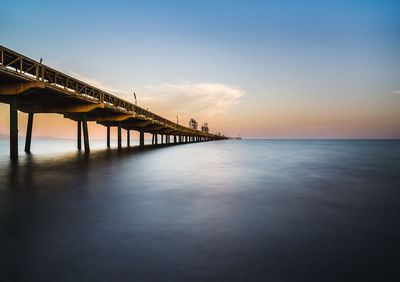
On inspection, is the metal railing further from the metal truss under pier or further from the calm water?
the calm water

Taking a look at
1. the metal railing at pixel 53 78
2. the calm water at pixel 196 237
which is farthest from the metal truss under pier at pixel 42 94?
the calm water at pixel 196 237

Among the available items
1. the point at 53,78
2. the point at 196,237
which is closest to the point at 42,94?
the point at 53,78

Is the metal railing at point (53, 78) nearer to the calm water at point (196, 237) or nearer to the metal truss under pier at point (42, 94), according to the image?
the metal truss under pier at point (42, 94)

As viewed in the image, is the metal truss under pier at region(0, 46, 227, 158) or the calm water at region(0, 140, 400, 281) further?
the metal truss under pier at region(0, 46, 227, 158)

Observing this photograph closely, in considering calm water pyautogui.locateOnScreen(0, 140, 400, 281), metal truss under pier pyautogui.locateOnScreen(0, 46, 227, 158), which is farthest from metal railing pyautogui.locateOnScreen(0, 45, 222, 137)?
calm water pyautogui.locateOnScreen(0, 140, 400, 281)

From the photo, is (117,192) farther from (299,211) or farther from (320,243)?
(320,243)

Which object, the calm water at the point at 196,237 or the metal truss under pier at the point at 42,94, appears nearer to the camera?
the calm water at the point at 196,237

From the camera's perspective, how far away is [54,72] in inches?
862

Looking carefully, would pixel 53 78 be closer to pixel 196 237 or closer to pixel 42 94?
pixel 42 94

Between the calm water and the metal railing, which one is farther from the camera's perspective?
the metal railing

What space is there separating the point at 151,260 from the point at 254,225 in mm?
2537

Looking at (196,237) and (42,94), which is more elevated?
(42,94)

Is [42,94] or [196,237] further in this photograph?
[42,94]

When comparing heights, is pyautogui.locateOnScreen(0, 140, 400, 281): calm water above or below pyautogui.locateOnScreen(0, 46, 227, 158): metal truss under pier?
below
